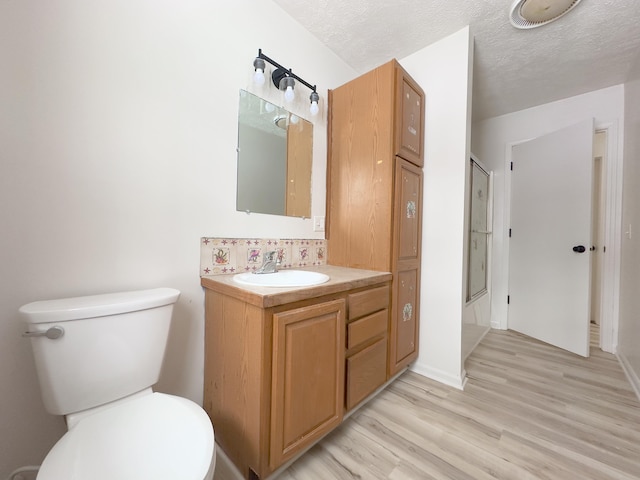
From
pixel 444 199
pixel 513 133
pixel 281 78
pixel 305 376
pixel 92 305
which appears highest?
pixel 513 133

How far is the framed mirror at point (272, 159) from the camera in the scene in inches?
52.6

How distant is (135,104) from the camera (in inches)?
39.1

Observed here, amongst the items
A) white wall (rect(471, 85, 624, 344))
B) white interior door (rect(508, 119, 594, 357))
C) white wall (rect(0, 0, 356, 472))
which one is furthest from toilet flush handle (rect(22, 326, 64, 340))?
white wall (rect(471, 85, 624, 344))

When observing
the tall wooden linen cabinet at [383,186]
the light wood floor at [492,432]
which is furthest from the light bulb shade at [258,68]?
the light wood floor at [492,432]

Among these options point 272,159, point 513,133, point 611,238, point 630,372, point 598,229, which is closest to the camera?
point 272,159

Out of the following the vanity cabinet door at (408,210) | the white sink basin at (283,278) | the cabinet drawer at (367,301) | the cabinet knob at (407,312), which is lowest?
the cabinet knob at (407,312)

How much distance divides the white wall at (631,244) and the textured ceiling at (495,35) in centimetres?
34

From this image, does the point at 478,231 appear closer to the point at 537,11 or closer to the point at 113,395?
the point at 537,11

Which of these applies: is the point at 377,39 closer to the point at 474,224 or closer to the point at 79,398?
the point at 474,224

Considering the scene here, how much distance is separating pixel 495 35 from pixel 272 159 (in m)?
1.73

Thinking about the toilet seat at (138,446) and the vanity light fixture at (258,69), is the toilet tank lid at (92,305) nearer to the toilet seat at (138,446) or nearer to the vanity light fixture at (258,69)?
the toilet seat at (138,446)

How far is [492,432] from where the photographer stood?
124 cm

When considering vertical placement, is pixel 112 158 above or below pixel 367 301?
above

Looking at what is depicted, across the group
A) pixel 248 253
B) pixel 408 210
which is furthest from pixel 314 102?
pixel 248 253
